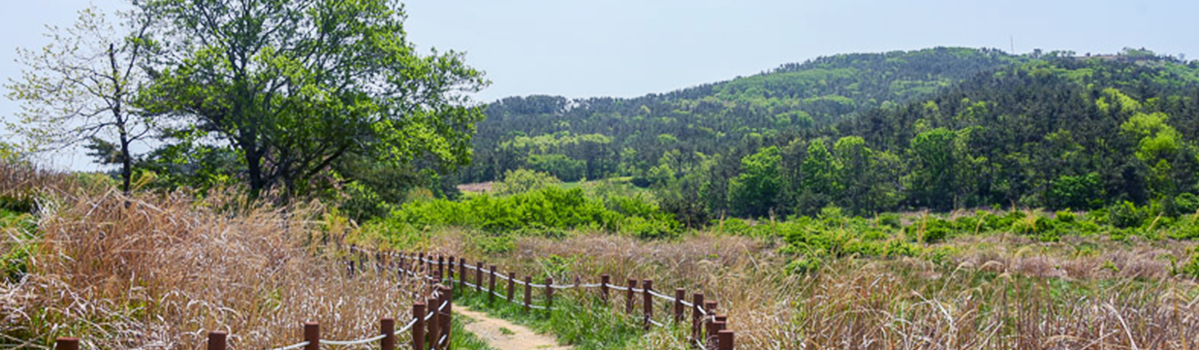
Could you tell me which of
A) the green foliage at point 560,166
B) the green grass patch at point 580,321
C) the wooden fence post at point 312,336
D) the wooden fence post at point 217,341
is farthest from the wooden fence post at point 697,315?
the green foliage at point 560,166

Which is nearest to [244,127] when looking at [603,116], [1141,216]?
[1141,216]

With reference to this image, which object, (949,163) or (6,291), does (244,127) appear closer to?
(6,291)

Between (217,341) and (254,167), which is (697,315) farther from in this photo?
(254,167)

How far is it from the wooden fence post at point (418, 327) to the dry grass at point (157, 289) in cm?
31

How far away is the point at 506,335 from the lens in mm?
9344

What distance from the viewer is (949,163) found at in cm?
7081

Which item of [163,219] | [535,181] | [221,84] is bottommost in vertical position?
[535,181]

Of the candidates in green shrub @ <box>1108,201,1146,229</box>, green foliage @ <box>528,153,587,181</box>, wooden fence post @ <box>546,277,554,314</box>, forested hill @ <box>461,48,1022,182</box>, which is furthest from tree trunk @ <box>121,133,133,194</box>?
green foliage @ <box>528,153,587,181</box>

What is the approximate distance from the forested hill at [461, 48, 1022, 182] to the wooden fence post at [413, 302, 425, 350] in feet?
295

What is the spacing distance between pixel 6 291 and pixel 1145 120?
74.9 m

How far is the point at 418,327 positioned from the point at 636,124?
497 ft

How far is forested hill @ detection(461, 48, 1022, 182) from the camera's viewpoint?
114 m

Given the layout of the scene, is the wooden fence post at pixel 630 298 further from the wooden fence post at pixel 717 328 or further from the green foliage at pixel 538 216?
the green foliage at pixel 538 216

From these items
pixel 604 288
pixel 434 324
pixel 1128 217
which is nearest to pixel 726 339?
pixel 434 324
